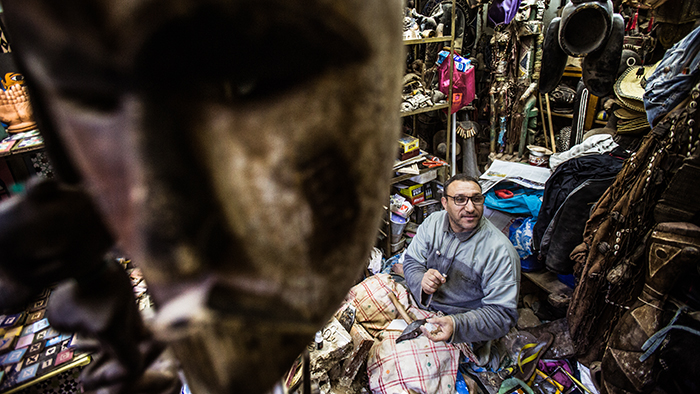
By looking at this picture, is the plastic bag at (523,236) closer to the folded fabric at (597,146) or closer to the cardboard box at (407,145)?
the folded fabric at (597,146)

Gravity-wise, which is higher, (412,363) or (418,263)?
(418,263)

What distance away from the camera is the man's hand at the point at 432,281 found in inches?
83.0

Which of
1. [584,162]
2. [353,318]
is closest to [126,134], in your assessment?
[353,318]

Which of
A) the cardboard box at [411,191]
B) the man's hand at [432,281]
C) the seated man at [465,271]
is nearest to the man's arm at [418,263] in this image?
the seated man at [465,271]

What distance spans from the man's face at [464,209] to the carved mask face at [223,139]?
2029mm

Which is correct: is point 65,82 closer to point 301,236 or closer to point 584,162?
point 301,236

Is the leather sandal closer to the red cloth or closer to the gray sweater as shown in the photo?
the gray sweater

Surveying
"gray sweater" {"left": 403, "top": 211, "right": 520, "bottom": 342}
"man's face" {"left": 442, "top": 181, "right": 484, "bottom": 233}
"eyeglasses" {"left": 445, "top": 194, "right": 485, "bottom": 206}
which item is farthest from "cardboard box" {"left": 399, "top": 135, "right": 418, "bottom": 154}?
"eyeglasses" {"left": 445, "top": 194, "right": 485, "bottom": 206}

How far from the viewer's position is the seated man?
1901 millimetres

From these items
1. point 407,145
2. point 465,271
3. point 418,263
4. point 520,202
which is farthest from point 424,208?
point 465,271

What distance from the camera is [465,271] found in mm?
2168

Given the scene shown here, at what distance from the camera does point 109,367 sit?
35 centimetres

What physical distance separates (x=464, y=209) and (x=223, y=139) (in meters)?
2.10

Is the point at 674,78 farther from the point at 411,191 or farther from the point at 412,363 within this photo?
the point at 411,191
